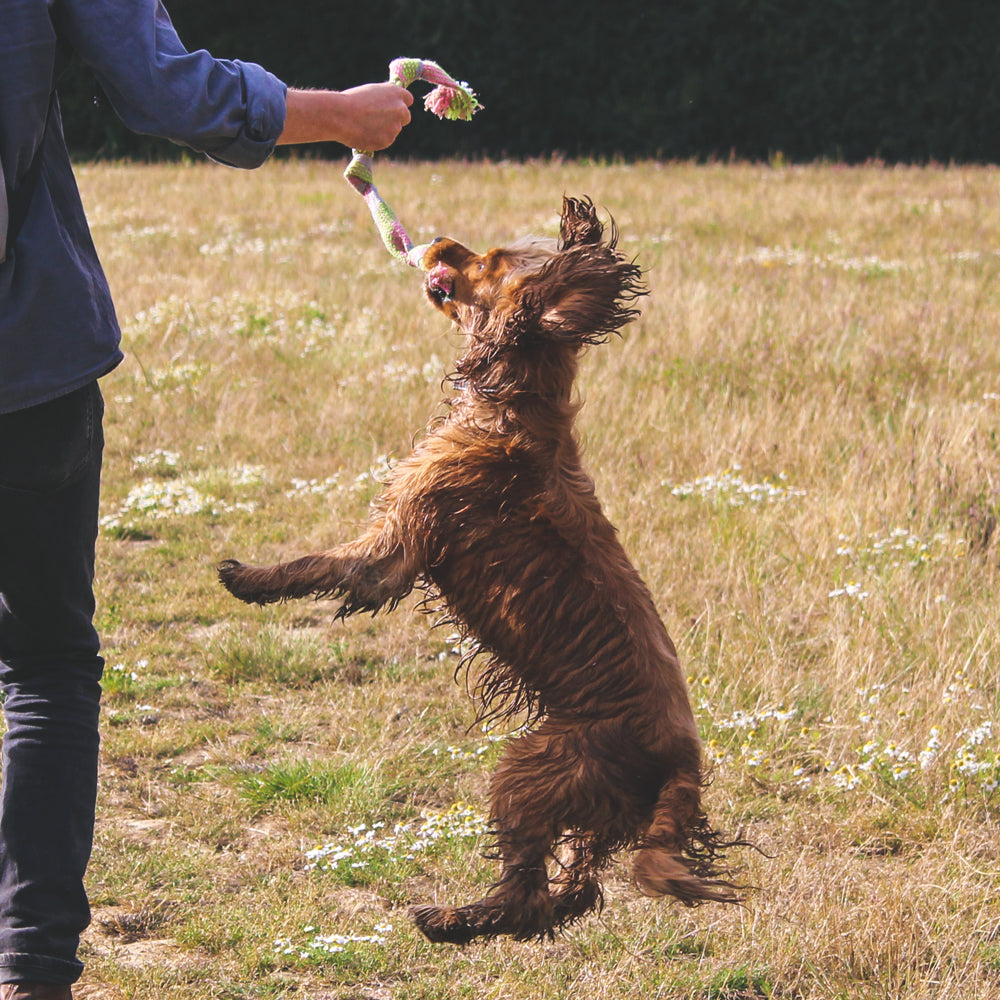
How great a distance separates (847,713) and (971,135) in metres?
22.4

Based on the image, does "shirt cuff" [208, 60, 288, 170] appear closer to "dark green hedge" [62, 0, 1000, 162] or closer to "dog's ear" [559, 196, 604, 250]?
"dog's ear" [559, 196, 604, 250]

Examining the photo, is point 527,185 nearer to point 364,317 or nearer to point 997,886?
point 364,317

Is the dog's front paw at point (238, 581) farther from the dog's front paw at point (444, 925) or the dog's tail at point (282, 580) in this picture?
the dog's front paw at point (444, 925)

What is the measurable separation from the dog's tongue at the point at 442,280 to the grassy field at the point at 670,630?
3.08 ft

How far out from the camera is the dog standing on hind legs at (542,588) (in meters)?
2.57

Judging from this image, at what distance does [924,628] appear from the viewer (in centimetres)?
430

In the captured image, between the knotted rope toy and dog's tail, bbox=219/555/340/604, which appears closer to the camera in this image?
dog's tail, bbox=219/555/340/604

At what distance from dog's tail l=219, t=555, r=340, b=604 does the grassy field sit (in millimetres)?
833

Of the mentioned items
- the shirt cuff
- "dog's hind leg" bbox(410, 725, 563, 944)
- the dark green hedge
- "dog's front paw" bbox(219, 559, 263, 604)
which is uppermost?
the dark green hedge

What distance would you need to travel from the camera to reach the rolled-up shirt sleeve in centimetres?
204

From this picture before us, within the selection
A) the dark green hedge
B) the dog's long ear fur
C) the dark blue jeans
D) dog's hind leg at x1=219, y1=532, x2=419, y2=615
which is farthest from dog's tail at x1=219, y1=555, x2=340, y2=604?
the dark green hedge

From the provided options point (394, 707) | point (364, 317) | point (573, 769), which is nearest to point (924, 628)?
point (394, 707)

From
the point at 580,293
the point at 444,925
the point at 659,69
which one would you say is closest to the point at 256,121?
the point at 580,293

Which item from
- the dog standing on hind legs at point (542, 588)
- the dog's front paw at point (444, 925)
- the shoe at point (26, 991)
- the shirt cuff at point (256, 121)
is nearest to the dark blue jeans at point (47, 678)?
the shoe at point (26, 991)
